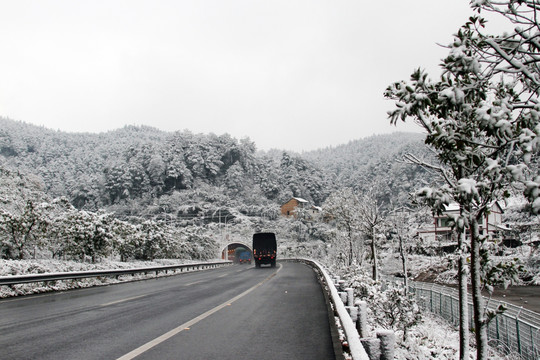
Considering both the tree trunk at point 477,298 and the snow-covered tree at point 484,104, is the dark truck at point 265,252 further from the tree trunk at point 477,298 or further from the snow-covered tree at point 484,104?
the snow-covered tree at point 484,104

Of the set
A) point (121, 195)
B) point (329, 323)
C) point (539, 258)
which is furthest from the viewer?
point (121, 195)

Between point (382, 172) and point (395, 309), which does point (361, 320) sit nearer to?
point (395, 309)

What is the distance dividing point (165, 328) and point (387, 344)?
4987 millimetres

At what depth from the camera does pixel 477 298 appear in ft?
23.8

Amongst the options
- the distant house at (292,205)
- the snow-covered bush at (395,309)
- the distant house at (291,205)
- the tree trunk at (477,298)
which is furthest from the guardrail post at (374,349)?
the distant house at (291,205)

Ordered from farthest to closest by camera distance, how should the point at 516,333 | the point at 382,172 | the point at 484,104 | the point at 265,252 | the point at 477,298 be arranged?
the point at 382,172
the point at 265,252
the point at 516,333
the point at 477,298
the point at 484,104

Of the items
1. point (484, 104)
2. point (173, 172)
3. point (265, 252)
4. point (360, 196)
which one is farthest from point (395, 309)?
point (173, 172)

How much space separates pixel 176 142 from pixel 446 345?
12741cm

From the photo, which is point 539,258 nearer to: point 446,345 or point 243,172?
point 446,345

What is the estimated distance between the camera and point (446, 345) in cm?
1627

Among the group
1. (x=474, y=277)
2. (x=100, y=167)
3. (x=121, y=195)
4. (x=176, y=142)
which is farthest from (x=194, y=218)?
(x=474, y=277)

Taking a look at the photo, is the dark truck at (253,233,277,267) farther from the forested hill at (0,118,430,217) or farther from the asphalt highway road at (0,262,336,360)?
the forested hill at (0,118,430,217)

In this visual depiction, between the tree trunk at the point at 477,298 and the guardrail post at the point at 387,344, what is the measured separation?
3268 mm

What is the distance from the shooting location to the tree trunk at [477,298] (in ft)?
23.4
